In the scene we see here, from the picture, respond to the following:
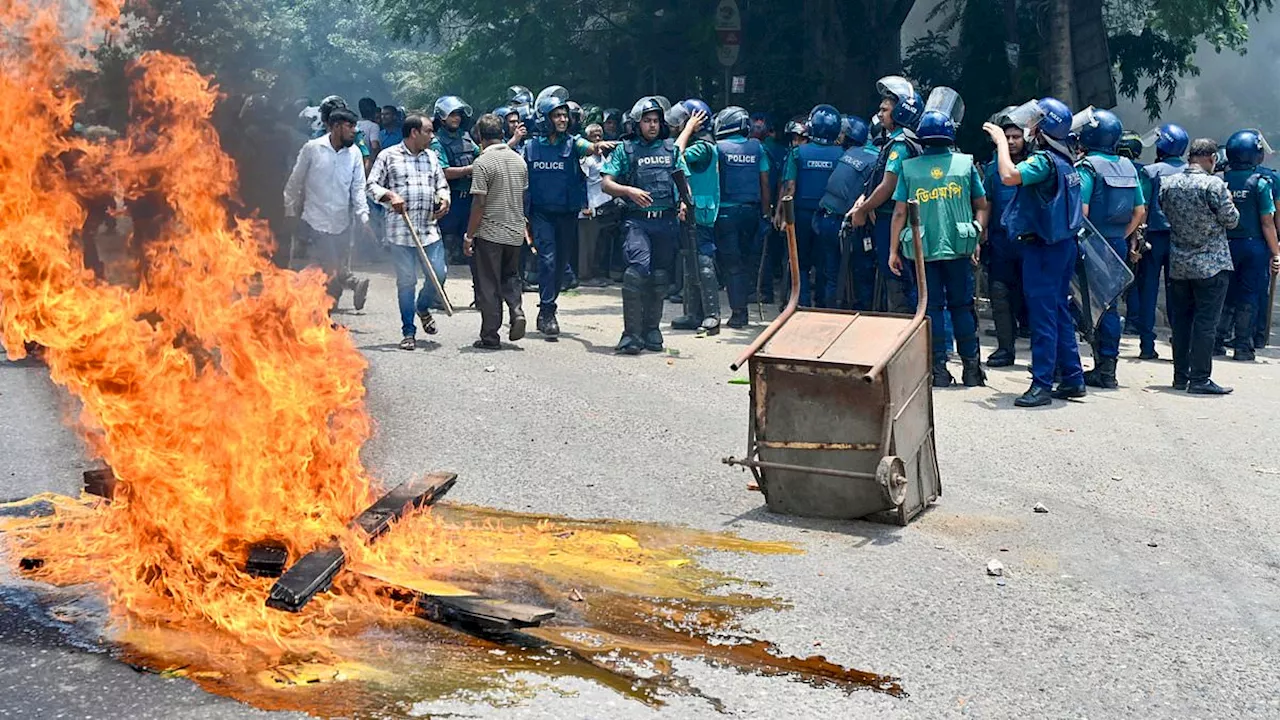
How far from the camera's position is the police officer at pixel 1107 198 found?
10886mm

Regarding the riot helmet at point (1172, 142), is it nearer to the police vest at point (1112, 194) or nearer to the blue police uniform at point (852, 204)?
the police vest at point (1112, 194)

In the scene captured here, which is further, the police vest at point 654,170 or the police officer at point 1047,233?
the police vest at point 654,170

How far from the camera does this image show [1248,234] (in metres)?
12.4

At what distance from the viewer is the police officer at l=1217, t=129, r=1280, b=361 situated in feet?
39.5

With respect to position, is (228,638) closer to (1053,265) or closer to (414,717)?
(414,717)

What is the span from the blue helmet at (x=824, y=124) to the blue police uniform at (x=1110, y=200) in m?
2.77

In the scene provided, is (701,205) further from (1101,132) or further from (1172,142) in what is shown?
(1172,142)

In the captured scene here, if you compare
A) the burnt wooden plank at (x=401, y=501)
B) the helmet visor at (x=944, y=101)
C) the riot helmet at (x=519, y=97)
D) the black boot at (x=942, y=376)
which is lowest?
the black boot at (x=942, y=376)

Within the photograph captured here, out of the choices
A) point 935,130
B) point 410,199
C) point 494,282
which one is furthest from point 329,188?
point 935,130

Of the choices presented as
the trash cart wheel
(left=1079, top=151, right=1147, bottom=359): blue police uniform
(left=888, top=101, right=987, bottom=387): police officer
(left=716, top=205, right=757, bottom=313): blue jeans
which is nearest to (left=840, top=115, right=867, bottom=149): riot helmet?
(left=716, top=205, right=757, bottom=313): blue jeans

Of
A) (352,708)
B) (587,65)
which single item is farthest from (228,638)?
(587,65)

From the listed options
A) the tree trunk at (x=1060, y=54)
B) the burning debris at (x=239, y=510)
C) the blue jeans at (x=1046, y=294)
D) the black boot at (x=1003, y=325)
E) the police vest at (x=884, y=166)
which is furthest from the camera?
the tree trunk at (x=1060, y=54)

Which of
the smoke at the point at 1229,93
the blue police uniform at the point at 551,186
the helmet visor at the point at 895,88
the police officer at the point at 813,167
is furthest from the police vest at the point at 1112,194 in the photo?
the smoke at the point at 1229,93

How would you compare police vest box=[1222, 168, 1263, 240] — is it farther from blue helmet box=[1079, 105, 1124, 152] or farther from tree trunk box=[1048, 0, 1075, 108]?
tree trunk box=[1048, 0, 1075, 108]
